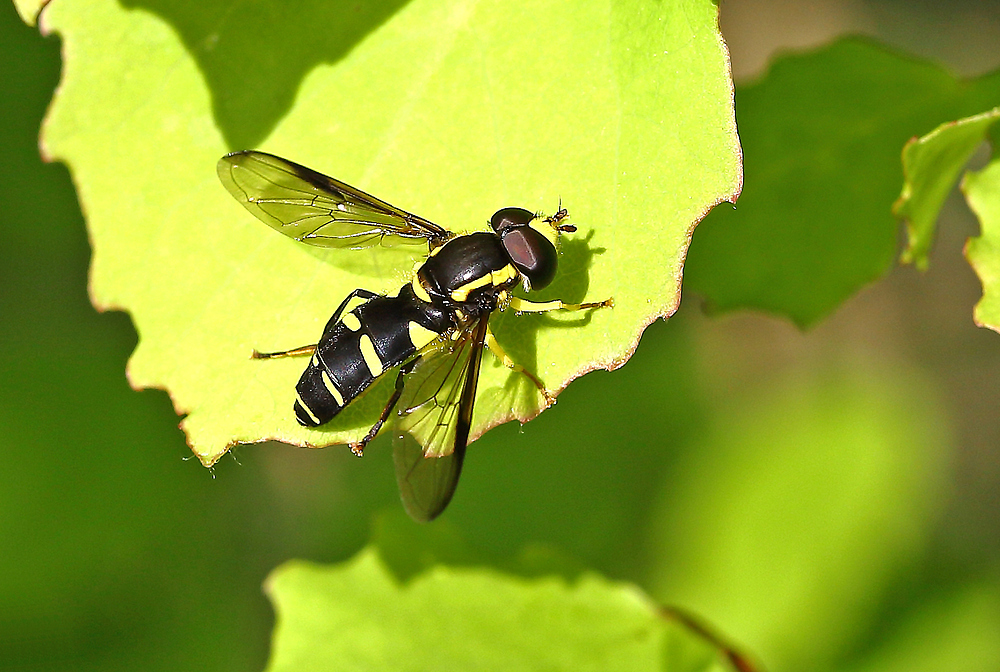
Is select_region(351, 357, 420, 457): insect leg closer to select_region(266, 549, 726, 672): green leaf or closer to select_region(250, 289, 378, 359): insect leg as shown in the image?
select_region(250, 289, 378, 359): insect leg

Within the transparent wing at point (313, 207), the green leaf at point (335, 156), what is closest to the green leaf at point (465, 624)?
the green leaf at point (335, 156)

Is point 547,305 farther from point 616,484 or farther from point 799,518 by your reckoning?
point 799,518

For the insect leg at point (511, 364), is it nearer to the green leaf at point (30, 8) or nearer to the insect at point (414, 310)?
the insect at point (414, 310)

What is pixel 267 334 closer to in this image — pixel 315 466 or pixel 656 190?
pixel 656 190

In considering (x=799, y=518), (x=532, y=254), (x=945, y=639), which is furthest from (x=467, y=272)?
(x=945, y=639)

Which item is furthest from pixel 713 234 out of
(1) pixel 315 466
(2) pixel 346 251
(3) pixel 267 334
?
(1) pixel 315 466

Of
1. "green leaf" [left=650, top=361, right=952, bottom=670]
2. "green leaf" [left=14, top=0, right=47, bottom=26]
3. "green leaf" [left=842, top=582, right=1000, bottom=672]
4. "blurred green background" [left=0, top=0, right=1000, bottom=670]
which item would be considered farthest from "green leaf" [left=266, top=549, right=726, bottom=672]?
"green leaf" [left=842, top=582, right=1000, bottom=672]
